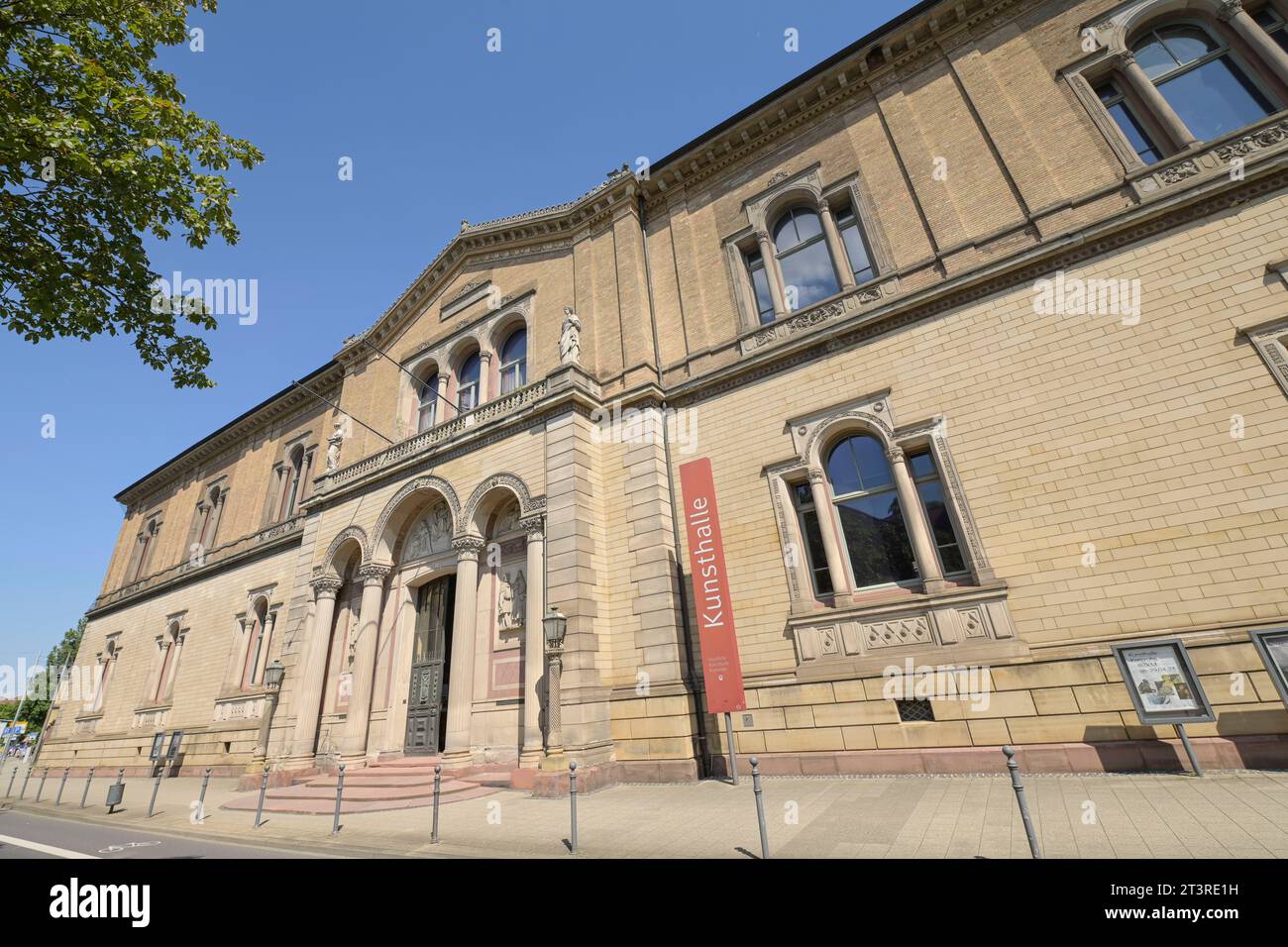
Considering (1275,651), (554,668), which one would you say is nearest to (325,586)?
(554,668)

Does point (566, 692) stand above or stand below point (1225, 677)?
above

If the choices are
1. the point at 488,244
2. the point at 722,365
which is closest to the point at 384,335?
the point at 488,244

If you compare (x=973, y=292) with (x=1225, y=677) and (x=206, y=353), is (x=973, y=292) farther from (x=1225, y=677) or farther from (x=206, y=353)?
(x=206, y=353)

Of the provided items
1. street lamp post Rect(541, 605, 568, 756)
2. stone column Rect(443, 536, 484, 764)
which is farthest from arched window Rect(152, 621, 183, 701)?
street lamp post Rect(541, 605, 568, 756)

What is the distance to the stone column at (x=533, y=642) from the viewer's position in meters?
12.1

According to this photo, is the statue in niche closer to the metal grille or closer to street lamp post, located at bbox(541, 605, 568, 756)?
street lamp post, located at bbox(541, 605, 568, 756)

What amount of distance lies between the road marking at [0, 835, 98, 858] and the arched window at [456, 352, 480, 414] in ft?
44.1

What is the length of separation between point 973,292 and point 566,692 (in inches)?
468

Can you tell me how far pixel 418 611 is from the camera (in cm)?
1700

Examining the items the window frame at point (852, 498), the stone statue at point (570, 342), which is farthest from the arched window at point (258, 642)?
the window frame at point (852, 498)

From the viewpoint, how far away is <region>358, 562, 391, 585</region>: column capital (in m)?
16.8

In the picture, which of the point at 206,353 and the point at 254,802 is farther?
the point at 254,802

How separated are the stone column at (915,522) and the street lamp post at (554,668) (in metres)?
7.28
